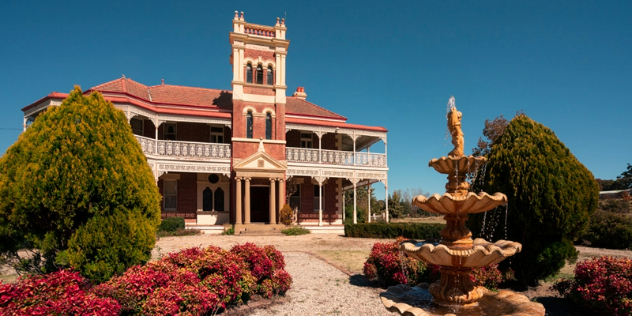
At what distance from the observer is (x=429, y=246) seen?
4102mm

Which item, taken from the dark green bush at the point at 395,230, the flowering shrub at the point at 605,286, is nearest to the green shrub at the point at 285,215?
the dark green bush at the point at 395,230

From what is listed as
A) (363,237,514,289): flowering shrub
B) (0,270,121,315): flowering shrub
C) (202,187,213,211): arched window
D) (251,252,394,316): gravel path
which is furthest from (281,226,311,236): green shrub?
(0,270,121,315): flowering shrub

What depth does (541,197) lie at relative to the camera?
24.1ft

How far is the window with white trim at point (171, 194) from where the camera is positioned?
22.5 m

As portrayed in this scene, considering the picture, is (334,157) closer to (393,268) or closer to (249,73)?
(249,73)

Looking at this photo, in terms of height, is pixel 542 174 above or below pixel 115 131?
below

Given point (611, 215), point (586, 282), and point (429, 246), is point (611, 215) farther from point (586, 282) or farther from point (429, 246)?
point (429, 246)

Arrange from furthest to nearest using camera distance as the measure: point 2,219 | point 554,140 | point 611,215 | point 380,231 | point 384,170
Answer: point 384,170 < point 380,231 < point 611,215 < point 554,140 < point 2,219

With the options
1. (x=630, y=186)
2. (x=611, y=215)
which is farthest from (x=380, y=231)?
(x=630, y=186)

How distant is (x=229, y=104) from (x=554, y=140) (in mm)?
20605

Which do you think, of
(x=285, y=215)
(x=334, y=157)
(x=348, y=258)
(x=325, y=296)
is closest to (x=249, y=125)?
(x=334, y=157)

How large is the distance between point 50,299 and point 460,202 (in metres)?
4.98

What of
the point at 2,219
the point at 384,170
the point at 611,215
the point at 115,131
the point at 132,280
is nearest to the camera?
the point at 132,280

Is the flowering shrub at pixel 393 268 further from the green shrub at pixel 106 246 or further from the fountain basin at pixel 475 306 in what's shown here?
the green shrub at pixel 106 246
